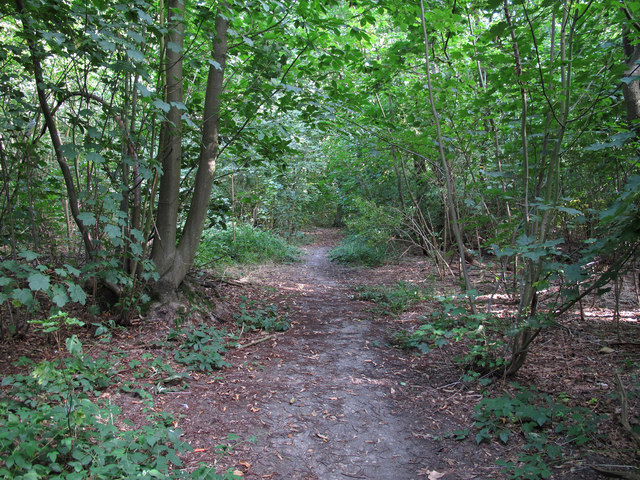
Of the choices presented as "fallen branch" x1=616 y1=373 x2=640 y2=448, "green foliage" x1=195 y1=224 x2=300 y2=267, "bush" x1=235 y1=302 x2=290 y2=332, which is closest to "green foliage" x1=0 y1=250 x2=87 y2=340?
"bush" x1=235 y1=302 x2=290 y2=332

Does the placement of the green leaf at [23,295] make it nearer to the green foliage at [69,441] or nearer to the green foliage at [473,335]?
the green foliage at [69,441]

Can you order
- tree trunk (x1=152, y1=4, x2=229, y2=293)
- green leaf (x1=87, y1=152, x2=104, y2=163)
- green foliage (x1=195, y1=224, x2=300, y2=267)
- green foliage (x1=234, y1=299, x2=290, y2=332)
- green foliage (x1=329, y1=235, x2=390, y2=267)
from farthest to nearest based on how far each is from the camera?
green foliage (x1=329, y1=235, x2=390, y2=267) < green foliage (x1=195, y1=224, x2=300, y2=267) < green foliage (x1=234, y1=299, x2=290, y2=332) < tree trunk (x1=152, y1=4, x2=229, y2=293) < green leaf (x1=87, y1=152, x2=104, y2=163)

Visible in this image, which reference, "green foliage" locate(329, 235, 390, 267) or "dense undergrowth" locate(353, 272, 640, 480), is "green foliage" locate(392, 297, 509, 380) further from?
"green foliage" locate(329, 235, 390, 267)

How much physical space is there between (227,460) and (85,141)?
8.20 feet

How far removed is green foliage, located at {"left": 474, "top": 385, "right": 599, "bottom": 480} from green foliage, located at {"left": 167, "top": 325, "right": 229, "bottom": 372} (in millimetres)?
2280

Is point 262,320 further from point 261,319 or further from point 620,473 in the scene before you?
point 620,473

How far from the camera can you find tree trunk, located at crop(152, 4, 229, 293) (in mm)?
4461

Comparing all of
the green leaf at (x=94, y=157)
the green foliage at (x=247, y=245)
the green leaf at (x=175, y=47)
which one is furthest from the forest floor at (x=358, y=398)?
the green foliage at (x=247, y=245)

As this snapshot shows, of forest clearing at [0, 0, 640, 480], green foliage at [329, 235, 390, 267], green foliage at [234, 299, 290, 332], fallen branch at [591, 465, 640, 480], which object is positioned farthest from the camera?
green foliage at [329, 235, 390, 267]

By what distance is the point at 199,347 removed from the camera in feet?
12.4

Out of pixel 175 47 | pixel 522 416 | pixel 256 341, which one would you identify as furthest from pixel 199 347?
pixel 522 416

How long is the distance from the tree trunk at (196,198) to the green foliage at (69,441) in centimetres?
212

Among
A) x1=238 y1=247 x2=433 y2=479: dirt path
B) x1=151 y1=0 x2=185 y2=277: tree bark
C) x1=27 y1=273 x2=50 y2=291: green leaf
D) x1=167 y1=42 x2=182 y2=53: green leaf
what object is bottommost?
x1=238 y1=247 x2=433 y2=479: dirt path

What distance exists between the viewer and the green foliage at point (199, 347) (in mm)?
3539
